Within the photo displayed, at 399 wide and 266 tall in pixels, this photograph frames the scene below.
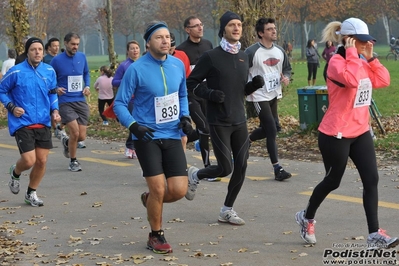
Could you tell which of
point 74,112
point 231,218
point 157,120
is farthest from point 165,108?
point 74,112

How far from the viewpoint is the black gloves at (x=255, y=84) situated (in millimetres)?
7902

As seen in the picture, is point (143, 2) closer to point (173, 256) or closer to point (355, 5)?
point (355, 5)

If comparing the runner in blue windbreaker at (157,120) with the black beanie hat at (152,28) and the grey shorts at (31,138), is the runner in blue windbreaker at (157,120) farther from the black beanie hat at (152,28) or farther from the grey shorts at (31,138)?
the grey shorts at (31,138)

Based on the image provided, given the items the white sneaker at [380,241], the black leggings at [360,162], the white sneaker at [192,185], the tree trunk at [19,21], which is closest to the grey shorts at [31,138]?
the white sneaker at [192,185]

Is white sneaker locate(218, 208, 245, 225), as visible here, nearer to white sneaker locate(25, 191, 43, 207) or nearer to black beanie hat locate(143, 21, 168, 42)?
black beanie hat locate(143, 21, 168, 42)

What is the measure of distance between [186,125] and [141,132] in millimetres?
456

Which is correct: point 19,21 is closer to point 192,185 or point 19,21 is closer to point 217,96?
point 192,185

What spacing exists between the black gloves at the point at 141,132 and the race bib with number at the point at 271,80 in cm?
387

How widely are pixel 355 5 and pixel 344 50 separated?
195ft

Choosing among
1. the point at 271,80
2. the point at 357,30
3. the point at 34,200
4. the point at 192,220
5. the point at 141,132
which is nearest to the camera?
the point at 357,30

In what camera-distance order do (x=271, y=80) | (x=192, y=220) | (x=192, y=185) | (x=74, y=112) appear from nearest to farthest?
(x=192, y=220)
(x=192, y=185)
(x=271, y=80)
(x=74, y=112)

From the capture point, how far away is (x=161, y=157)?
7.02 metres

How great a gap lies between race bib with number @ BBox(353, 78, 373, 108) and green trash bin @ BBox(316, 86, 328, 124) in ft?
25.3

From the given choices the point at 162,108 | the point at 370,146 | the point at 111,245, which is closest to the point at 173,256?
the point at 111,245
